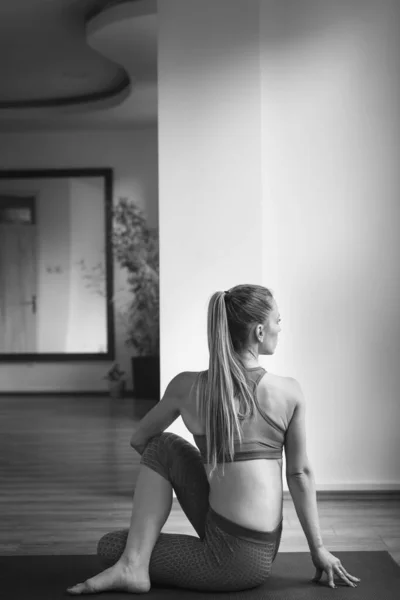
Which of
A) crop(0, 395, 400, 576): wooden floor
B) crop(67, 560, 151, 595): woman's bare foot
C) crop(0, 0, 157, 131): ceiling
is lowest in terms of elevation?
crop(0, 395, 400, 576): wooden floor

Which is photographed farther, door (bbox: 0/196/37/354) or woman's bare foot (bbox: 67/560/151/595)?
door (bbox: 0/196/37/354)

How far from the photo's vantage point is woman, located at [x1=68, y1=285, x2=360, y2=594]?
208cm

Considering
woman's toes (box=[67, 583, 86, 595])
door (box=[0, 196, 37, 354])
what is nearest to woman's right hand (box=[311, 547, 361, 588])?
woman's toes (box=[67, 583, 86, 595])

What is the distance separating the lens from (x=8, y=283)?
7.98 metres

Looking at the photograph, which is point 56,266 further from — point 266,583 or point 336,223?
point 266,583

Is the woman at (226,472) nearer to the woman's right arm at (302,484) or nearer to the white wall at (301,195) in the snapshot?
the woman's right arm at (302,484)

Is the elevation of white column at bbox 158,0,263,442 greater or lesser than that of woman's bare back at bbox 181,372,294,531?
greater

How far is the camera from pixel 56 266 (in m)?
7.98

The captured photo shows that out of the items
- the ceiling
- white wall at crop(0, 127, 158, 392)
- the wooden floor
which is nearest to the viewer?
the wooden floor

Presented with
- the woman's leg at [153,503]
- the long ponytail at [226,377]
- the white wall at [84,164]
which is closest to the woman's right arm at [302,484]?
the long ponytail at [226,377]

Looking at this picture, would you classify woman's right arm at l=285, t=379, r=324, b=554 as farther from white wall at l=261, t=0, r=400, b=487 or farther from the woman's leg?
white wall at l=261, t=0, r=400, b=487

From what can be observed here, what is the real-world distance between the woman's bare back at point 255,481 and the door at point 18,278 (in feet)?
20.0

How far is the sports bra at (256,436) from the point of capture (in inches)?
Result: 82.1

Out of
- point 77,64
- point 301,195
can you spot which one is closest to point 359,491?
point 301,195
